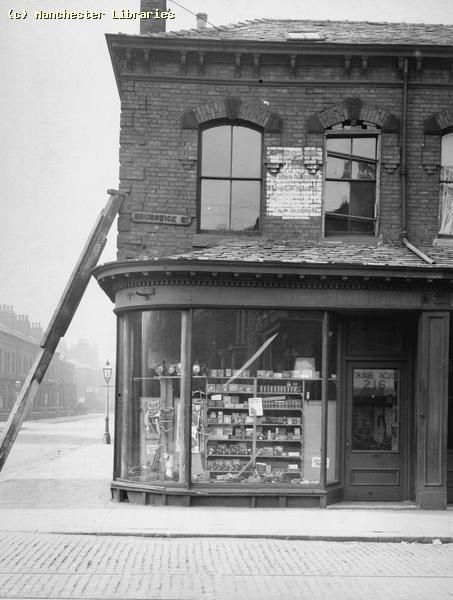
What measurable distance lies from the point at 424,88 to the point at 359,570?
9815mm

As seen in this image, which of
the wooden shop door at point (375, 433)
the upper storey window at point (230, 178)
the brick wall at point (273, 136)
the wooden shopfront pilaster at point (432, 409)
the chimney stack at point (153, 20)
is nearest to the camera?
the wooden shopfront pilaster at point (432, 409)

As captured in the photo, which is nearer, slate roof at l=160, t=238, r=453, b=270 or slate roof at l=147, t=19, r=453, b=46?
slate roof at l=160, t=238, r=453, b=270

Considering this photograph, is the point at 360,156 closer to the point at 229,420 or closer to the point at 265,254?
the point at 265,254

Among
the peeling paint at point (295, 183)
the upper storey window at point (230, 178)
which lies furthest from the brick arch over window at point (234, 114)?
the peeling paint at point (295, 183)

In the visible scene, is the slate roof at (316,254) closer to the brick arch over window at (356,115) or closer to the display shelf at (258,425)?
the display shelf at (258,425)

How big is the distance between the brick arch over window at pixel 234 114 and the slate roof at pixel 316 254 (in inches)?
86.1

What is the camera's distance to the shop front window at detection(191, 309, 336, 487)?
14.4m

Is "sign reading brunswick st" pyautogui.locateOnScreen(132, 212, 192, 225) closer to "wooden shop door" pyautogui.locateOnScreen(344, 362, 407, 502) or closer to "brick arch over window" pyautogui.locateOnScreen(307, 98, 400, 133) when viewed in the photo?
"brick arch over window" pyautogui.locateOnScreen(307, 98, 400, 133)

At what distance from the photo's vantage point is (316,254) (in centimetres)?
1473

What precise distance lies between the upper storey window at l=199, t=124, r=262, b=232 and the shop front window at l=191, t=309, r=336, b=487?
2.20 meters

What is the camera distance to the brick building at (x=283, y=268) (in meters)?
14.3

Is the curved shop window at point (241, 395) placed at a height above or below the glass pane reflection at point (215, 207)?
below

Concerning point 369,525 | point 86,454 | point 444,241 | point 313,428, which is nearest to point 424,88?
point 444,241

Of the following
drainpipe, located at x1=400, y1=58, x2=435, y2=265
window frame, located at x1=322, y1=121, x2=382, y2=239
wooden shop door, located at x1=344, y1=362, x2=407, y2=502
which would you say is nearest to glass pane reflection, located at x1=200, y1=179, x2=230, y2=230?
window frame, located at x1=322, y1=121, x2=382, y2=239
